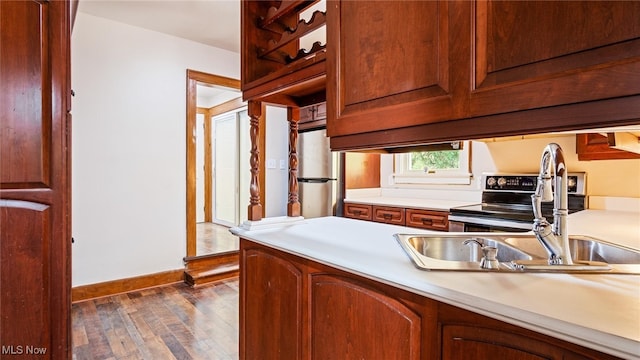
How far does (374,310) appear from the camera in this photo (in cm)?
100

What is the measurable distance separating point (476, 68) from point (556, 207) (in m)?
0.50

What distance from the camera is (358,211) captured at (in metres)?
3.45

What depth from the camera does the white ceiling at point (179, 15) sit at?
2.66m

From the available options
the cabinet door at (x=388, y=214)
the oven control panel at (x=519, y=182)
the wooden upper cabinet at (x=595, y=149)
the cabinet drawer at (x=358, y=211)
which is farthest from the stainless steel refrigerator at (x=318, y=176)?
the wooden upper cabinet at (x=595, y=149)

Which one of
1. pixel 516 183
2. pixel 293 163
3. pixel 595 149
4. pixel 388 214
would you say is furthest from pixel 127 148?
pixel 595 149

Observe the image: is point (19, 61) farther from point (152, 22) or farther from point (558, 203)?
point (558, 203)

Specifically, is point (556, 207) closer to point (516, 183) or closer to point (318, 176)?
point (516, 183)

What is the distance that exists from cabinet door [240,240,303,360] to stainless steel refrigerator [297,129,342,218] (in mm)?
2053

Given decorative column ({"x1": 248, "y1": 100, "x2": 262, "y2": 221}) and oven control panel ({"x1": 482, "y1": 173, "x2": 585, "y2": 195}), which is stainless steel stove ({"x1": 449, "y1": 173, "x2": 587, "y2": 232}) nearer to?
oven control panel ({"x1": 482, "y1": 173, "x2": 585, "y2": 195})

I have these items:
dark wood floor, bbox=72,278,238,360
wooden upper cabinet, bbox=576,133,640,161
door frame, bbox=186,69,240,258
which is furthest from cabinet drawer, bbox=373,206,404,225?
door frame, bbox=186,69,240,258

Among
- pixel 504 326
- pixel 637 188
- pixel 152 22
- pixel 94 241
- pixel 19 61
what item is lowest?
pixel 94 241

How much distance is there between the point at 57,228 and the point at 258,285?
1.01 meters

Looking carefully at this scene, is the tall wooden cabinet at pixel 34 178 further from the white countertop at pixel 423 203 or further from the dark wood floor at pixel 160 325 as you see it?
the white countertop at pixel 423 203

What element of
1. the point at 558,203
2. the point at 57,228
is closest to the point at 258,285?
the point at 57,228
